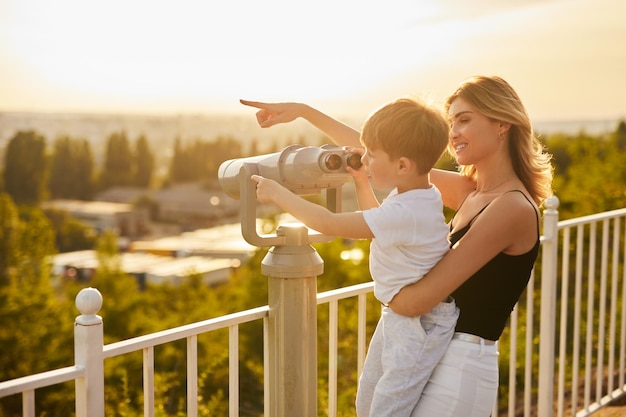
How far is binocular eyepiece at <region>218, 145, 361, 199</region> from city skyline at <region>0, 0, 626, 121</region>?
31.9 meters

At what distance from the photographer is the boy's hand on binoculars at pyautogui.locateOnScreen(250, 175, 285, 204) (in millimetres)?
1555

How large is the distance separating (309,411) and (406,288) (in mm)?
483

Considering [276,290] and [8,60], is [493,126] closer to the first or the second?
[276,290]

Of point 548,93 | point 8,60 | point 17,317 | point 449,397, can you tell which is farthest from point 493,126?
point 8,60

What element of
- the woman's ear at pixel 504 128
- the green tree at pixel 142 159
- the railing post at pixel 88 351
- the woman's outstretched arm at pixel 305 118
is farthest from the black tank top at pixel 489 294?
the green tree at pixel 142 159

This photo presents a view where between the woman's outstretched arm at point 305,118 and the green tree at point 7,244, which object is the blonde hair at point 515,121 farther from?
the green tree at point 7,244

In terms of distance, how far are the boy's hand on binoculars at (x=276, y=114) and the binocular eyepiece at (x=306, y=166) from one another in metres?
0.28

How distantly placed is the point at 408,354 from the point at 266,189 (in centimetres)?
44

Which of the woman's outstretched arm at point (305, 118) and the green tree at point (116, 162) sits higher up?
the woman's outstretched arm at point (305, 118)

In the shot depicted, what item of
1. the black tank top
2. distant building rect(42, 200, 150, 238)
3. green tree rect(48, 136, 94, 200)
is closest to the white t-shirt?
the black tank top

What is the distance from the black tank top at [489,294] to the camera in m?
1.59

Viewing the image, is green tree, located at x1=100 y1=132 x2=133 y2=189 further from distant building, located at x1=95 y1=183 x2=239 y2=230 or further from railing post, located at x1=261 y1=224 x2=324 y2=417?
railing post, located at x1=261 y1=224 x2=324 y2=417

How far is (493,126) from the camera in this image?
1.73 m

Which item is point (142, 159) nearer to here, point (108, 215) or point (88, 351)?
point (108, 215)
